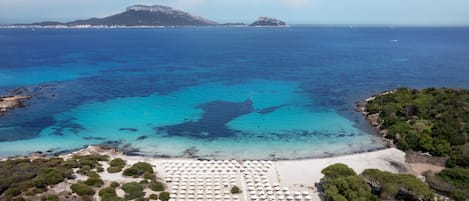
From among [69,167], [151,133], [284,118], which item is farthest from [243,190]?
[284,118]

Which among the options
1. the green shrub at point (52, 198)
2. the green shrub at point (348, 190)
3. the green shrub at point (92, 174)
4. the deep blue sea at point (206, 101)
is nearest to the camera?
the green shrub at point (52, 198)

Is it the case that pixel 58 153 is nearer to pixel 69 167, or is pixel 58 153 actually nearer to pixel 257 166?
pixel 69 167

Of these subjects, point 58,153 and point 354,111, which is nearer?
point 58,153

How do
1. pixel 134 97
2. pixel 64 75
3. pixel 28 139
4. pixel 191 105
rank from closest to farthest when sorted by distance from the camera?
pixel 28 139 → pixel 191 105 → pixel 134 97 → pixel 64 75

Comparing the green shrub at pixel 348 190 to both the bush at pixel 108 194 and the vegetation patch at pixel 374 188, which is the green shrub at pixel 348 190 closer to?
the vegetation patch at pixel 374 188

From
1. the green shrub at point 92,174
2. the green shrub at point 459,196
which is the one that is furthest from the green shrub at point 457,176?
the green shrub at point 92,174

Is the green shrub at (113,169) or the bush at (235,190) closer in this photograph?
the bush at (235,190)
